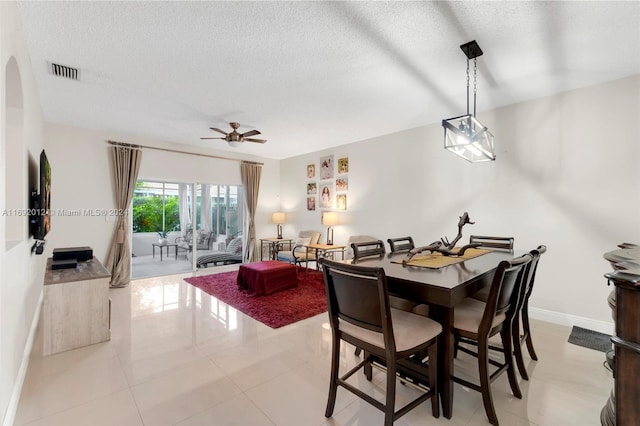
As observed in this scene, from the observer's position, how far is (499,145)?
3.81m

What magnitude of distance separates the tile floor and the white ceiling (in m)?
2.72

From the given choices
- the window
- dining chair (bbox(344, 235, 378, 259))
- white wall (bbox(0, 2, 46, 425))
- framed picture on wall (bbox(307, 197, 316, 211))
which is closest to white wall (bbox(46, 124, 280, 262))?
the window

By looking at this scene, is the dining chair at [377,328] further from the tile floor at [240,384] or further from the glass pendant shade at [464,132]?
the glass pendant shade at [464,132]

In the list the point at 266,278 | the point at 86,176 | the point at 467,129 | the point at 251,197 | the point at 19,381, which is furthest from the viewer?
the point at 251,197

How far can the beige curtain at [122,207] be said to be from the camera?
500 centimetres

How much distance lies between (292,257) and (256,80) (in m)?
3.58

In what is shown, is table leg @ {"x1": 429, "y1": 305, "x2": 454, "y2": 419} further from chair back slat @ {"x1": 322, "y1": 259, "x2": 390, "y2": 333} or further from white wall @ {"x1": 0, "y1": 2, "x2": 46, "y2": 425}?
white wall @ {"x1": 0, "y1": 2, "x2": 46, "y2": 425}

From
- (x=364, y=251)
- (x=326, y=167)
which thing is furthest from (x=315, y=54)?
(x=326, y=167)

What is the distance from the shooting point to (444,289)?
1.49 metres

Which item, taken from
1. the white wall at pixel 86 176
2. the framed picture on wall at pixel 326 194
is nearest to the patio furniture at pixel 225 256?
the white wall at pixel 86 176

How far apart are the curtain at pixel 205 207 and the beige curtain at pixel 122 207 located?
140 cm

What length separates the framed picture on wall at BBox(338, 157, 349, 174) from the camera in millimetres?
5832

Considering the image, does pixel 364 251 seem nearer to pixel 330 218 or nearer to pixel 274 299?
pixel 274 299

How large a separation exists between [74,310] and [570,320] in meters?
5.32
